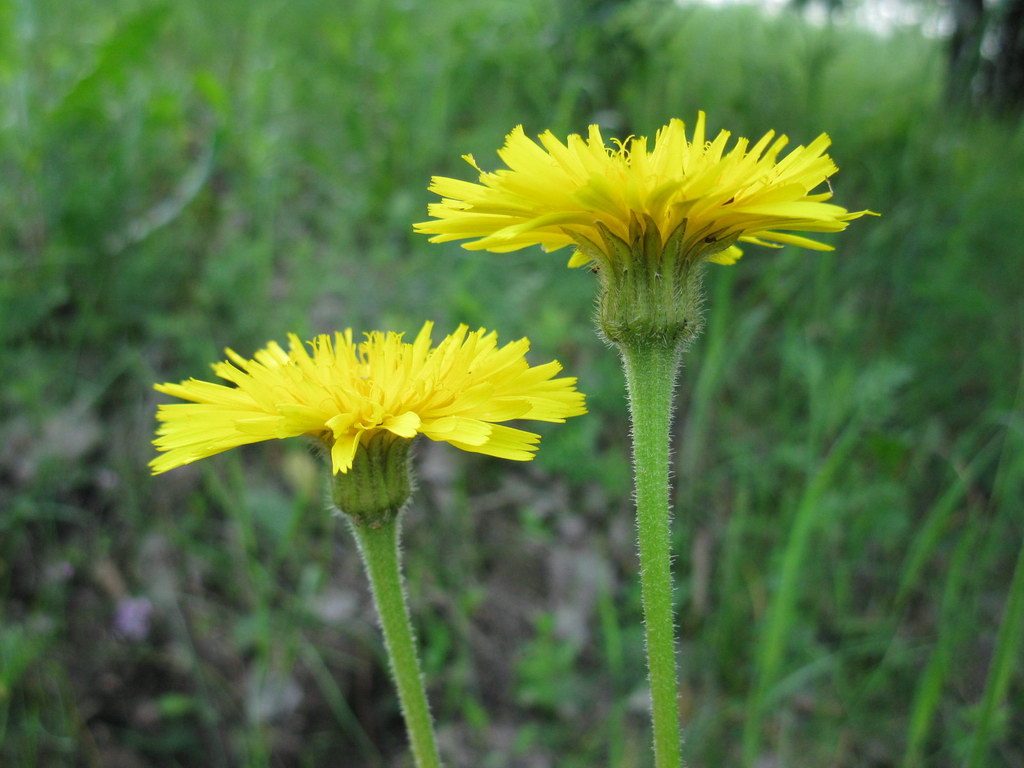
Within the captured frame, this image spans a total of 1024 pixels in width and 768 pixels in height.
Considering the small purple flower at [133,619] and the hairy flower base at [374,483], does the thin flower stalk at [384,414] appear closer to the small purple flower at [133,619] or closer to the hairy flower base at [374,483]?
the hairy flower base at [374,483]

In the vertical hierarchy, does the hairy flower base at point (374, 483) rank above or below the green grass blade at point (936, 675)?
above

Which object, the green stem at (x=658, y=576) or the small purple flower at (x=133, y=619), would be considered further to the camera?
the small purple flower at (x=133, y=619)

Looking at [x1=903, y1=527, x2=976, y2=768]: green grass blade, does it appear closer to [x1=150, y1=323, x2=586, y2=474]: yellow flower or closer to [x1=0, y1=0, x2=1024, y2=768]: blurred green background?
[x1=0, y1=0, x2=1024, y2=768]: blurred green background

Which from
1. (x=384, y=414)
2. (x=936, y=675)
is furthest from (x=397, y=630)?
(x=936, y=675)

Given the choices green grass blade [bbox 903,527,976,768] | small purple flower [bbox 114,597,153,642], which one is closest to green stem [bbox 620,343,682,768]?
green grass blade [bbox 903,527,976,768]

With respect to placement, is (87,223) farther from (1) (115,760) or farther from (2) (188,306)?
(1) (115,760)

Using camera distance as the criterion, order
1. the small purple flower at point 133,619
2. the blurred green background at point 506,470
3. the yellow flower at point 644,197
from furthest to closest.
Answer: the small purple flower at point 133,619 < the blurred green background at point 506,470 < the yellow flower at point 644,197

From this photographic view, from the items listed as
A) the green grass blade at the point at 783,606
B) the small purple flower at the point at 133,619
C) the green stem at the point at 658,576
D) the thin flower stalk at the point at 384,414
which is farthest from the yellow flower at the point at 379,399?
the small purple flower at the point at 133,619

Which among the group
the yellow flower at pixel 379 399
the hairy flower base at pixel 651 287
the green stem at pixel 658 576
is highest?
the hairy flower base at pixel 651 287
